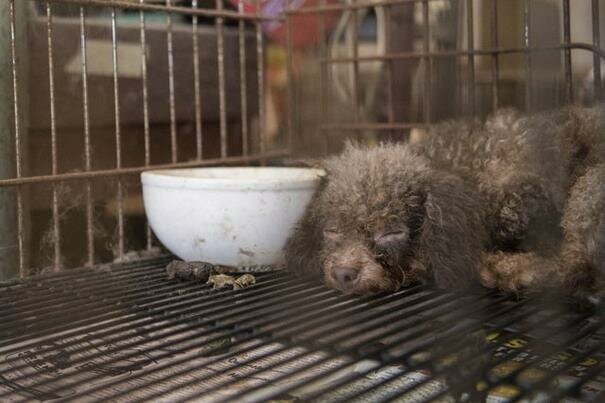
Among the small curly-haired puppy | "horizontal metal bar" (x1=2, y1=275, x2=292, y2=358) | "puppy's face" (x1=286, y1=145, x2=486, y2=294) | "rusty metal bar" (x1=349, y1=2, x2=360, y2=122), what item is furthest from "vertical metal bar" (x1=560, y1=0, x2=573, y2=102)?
"horizontal metal bar" (x1=2, y1=275, x2=292, y2=358)

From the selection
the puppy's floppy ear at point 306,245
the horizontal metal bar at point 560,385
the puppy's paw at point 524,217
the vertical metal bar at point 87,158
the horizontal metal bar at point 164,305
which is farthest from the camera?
the vertical metal bar at point 87,158

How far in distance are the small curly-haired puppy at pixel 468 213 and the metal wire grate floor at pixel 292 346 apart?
0.27 ft

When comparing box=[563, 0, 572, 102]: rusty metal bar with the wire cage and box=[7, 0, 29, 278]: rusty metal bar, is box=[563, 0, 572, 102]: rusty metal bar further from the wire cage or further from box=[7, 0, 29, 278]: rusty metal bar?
box=[7, 0, 29, 278]: rusty metal bar

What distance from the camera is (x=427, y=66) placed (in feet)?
10.5

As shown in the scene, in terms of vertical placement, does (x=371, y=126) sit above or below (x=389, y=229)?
above

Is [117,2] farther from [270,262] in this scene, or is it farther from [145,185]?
[270,262]

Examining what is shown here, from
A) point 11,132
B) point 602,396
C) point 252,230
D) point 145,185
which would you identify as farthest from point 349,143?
point 602,396

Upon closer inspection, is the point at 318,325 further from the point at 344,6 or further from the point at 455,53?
the point at 344,6

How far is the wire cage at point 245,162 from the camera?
162 centimetres

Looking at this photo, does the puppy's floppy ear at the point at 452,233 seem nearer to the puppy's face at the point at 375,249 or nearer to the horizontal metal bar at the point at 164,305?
the puppy's face at the point at 375,249

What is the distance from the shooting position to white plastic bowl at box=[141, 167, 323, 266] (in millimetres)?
2641

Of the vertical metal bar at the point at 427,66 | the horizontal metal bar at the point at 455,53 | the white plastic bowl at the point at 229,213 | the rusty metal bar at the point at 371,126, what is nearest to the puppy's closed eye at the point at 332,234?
the white plastic bowl at the point at 229,213

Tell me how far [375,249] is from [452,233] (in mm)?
243

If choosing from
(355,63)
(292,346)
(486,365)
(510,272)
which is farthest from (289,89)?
(486,365)
